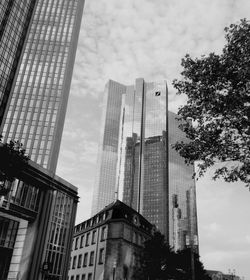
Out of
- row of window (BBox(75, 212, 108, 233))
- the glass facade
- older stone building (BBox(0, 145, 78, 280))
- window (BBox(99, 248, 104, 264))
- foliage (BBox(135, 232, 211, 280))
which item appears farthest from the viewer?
the glass facade

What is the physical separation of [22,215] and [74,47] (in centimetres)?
10599

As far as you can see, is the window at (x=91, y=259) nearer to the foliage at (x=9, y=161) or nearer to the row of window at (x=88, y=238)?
the row of window at (x=88, y=238)

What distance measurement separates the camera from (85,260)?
49.8 metres

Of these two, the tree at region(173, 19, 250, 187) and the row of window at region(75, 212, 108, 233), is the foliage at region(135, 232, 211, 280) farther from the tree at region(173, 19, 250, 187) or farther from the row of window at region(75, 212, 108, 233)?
the tree at region(173, 19, 250, 187)

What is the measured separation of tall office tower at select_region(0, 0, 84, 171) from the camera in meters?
107

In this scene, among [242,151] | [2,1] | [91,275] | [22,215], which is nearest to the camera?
[242,151]

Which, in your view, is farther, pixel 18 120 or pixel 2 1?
pixel 18 120

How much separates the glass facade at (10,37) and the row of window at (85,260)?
34.5 m

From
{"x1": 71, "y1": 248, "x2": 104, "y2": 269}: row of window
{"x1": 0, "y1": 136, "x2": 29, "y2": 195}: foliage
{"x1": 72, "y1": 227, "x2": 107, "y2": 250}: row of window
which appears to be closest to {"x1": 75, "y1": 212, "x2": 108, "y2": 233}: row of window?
{"x1": 72, "y1": 227, "x2": 107, "y2": 250}: row of window

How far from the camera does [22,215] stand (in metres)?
33.1

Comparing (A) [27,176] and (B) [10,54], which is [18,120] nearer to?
(B) [10,54]

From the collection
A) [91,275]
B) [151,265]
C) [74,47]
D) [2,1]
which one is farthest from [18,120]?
[151,265]

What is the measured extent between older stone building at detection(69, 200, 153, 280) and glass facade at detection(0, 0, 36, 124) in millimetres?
33476

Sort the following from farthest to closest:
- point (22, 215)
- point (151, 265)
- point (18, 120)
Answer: point (18, 120) < point (151, 265) < point (22, 215)
